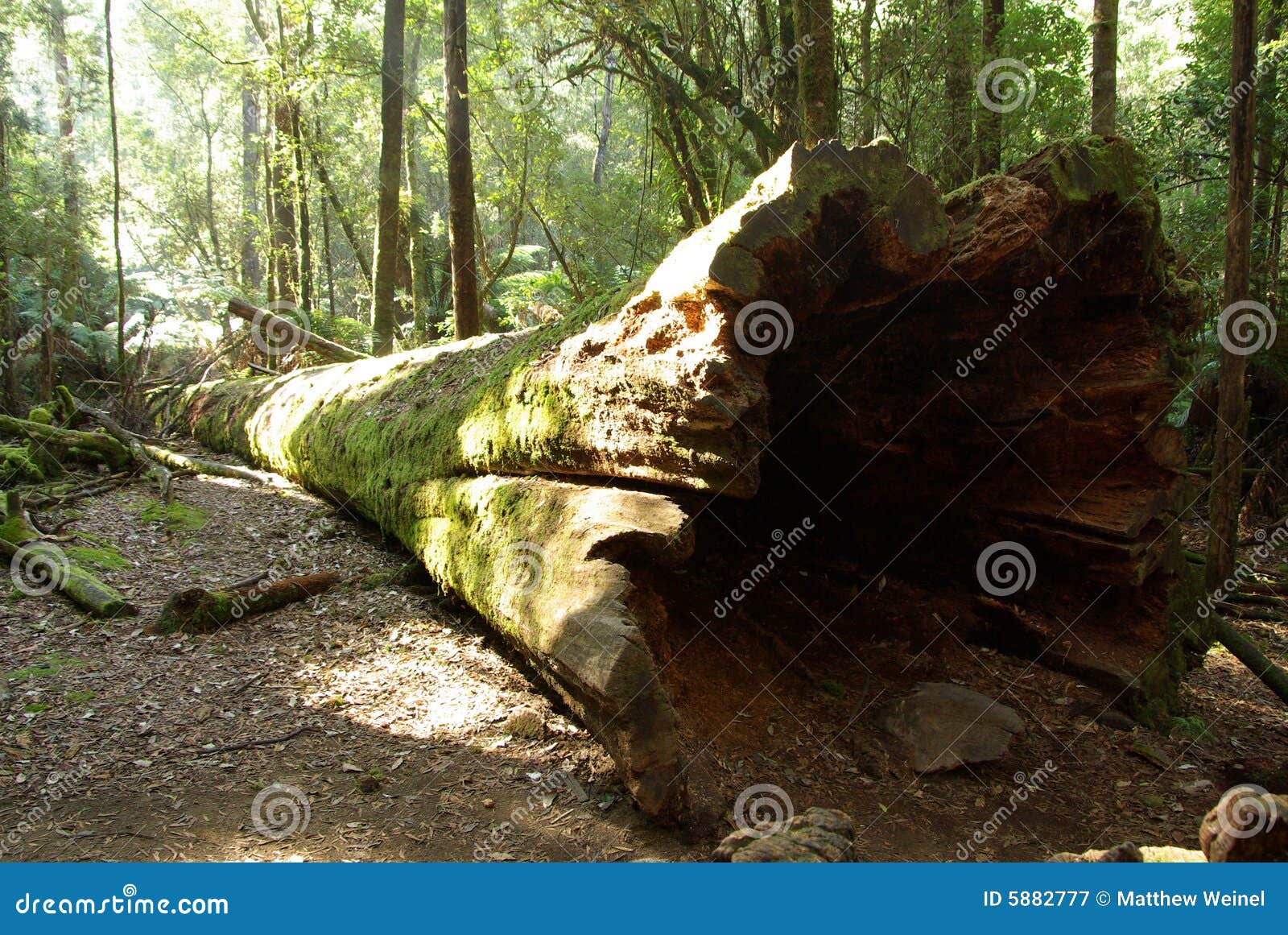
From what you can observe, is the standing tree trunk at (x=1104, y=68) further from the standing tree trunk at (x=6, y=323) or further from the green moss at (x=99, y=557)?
the standing tree trunk at (x=6, y=323)

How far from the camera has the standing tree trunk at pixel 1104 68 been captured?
25.8ft

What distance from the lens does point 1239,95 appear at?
516cm

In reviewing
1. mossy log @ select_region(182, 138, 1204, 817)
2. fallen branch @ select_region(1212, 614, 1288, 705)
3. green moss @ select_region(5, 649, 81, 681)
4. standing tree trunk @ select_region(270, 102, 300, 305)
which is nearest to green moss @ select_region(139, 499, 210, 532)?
mossy log @ select_region(182, 138, 1204, 817)

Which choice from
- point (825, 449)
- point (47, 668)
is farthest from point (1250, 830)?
point (47, 668)

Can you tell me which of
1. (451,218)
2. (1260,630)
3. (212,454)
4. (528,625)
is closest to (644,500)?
(528,625)

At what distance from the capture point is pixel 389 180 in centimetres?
1210

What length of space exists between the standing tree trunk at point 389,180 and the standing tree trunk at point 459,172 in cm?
310

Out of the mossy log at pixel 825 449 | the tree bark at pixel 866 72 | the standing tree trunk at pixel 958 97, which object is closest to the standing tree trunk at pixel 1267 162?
the standing tree trunk at pixel 958 97

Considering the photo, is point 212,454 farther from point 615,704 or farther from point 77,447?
point 615,704

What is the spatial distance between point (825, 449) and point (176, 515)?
5.67 metres

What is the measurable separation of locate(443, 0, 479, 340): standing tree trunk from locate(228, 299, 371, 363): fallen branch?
324 centimetres

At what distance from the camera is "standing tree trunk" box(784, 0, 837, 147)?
6.58m

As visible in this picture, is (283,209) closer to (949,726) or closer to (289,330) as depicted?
(289,330)

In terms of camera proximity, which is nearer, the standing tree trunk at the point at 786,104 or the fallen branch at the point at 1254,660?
the fallen branch at the point at 1254,660
